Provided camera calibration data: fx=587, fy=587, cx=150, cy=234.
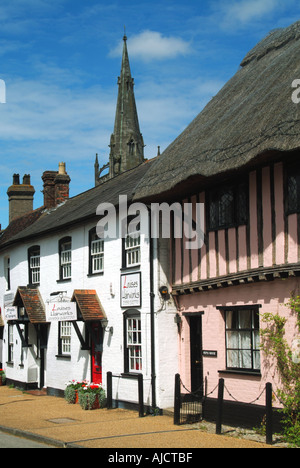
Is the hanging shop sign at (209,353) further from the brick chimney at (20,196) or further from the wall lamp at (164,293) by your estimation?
the brick chimney at (20,196)

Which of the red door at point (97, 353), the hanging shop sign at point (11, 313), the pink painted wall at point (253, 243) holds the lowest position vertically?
the red door at point (97, 353)

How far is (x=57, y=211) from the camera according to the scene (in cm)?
2620

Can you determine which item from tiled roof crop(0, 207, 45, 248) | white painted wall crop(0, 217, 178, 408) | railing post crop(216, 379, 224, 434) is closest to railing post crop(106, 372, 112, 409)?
white painted wall crop(0, 217, 178, 408)

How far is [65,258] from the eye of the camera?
21.1 metres

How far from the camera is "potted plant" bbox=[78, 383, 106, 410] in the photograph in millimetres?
16828

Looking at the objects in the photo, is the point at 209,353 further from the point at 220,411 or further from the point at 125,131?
the point at 125,131

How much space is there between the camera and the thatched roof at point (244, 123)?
11.8 meters

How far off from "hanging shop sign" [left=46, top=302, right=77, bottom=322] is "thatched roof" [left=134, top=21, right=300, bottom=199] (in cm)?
501

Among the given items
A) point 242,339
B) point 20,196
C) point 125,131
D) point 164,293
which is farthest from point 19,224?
point 125,131

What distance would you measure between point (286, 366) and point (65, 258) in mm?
11063

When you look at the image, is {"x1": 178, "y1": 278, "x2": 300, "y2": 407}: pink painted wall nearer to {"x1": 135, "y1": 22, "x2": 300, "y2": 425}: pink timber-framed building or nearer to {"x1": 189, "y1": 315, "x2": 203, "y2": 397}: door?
{"x1": 135, "y1": 22, "x2": 300, "y2": 425}: pink timber-framed building

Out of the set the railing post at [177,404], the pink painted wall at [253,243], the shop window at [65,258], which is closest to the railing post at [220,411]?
the railing post at [177,404]

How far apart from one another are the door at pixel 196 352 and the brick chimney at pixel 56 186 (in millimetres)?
13399
